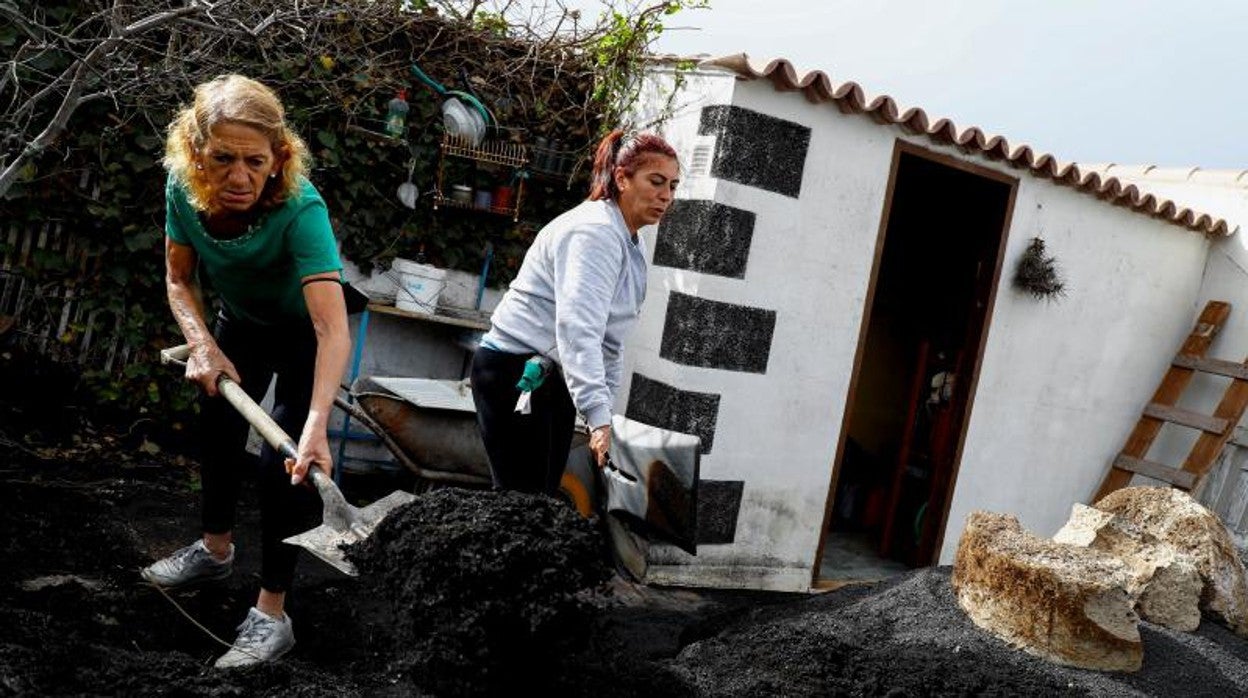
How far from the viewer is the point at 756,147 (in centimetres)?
460

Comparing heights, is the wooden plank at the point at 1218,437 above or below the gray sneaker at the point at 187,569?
above

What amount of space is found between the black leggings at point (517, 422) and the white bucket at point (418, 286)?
2434 millimetres

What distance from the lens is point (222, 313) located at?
2.89 metres

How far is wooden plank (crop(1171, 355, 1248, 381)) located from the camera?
6.31 metres

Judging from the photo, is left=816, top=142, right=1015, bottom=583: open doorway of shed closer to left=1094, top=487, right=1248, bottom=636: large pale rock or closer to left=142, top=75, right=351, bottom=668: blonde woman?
left=1094, top=487, right=1248, bottom=636: large pale rock

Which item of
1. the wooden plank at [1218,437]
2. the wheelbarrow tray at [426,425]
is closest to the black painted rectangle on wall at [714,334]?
the wheelbarrow tray at [426,425]

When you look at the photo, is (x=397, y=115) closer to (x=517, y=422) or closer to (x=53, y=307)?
(x=53, y=307)

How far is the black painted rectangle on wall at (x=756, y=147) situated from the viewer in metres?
4.54

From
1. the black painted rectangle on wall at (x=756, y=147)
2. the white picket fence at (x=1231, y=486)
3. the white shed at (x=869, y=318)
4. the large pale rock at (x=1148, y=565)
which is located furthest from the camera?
the white picket fence at (x=1231, y=486)

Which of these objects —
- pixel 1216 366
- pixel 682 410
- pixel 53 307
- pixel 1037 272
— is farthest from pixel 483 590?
→ pixel 1216 366

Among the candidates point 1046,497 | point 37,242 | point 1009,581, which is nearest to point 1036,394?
point 1046,497

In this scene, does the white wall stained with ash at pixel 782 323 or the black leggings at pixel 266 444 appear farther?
the white wall stained with ash at pixel 782 323

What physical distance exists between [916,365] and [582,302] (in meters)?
4.47

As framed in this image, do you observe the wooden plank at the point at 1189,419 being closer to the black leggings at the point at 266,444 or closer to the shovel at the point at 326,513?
the shovel at the point at 326,513
